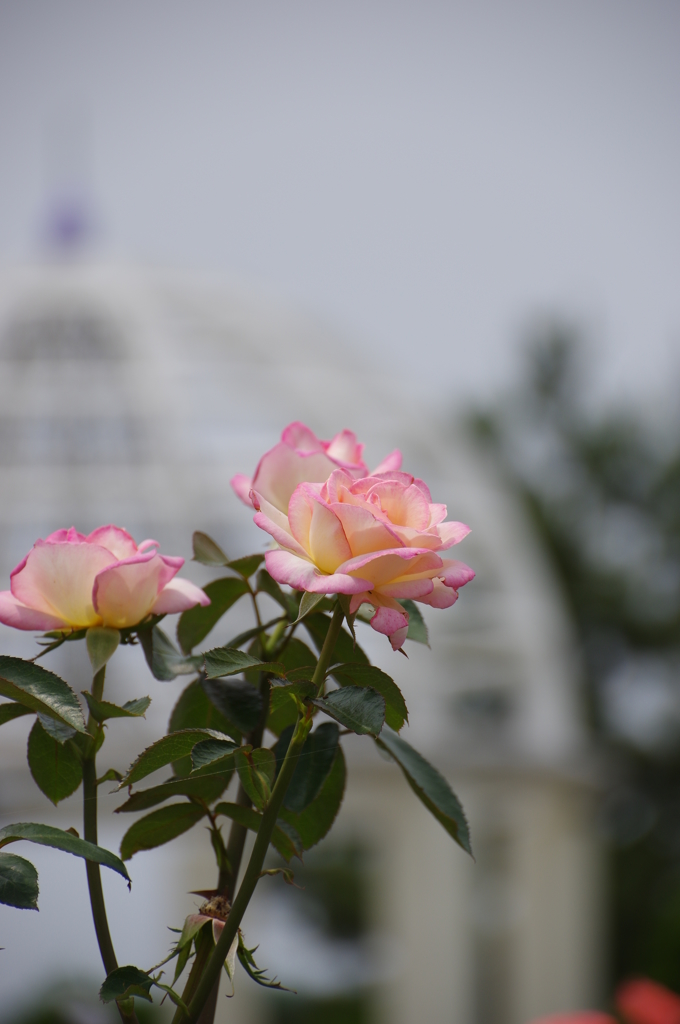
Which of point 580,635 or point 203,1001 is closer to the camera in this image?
point 203,1001

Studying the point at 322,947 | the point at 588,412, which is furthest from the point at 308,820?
the point at 588,412

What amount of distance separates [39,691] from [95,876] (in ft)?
0.35

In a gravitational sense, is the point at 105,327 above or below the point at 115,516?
above

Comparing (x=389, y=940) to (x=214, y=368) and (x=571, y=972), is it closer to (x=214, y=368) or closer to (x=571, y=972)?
(x=571, y=972)

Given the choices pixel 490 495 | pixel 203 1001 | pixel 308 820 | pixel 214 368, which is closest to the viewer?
pixel 203 1001

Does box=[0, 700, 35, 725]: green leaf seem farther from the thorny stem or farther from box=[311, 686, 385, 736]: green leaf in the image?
box=[311, 686, 385, 736]: green leaf

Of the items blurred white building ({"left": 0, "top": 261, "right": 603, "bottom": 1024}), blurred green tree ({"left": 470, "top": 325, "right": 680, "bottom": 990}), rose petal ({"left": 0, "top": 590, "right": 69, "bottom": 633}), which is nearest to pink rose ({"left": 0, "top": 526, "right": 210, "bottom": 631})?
rose petal ({"left": 0, "top": 590, "right": 69, "bottom": 633})

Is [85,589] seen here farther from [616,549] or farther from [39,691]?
[616,549]

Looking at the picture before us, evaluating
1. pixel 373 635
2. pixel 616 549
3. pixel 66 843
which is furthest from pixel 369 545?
pixel 616 549

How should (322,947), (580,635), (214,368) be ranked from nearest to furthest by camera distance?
(214,368), (322,947), (580,635)

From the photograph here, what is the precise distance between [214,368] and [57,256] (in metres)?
1.76

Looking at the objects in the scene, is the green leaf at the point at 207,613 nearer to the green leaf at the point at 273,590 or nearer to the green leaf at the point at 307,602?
the green leaf at the point at 273,590

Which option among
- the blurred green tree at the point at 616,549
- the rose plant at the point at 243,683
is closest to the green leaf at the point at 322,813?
the rose plant at the point at 243,683

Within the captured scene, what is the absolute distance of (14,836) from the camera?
19.1 inches
